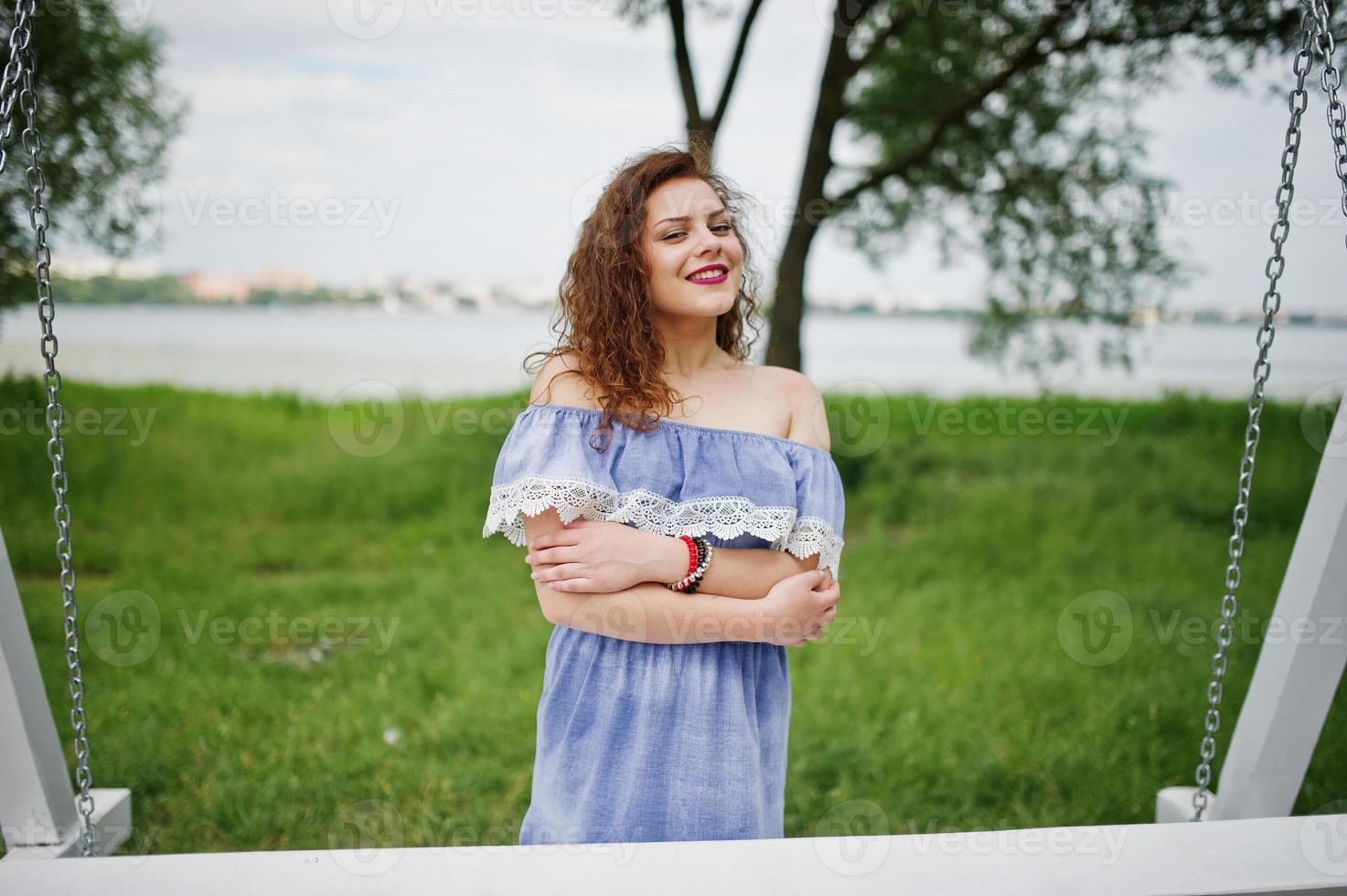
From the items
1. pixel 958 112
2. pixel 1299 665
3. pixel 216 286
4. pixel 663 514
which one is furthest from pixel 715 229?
pixel 216 286

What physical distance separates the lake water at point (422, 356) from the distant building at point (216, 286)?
17.9 inches

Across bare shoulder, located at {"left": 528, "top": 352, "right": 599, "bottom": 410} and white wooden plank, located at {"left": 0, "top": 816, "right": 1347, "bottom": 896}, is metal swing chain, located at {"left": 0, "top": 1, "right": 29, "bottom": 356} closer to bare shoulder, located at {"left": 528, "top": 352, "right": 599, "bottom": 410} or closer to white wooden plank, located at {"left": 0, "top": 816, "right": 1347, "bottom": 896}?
bare shoulder, located at {"left": 528, "top": 352, "right": 599, "bottom": 410}

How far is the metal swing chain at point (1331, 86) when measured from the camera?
1821 millimetres

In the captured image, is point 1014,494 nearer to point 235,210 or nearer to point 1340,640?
point 1340,640

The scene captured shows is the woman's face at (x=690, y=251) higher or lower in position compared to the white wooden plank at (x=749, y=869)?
higher

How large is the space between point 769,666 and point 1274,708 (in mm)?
1481

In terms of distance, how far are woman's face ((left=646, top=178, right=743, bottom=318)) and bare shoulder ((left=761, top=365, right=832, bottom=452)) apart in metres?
0.25

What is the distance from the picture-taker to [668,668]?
5.99 feet

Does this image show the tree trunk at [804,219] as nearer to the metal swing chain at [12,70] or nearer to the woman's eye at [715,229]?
the woman's eye at [715,229]

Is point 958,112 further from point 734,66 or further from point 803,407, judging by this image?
point 803,407

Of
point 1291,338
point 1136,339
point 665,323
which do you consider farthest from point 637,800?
point 1291,338

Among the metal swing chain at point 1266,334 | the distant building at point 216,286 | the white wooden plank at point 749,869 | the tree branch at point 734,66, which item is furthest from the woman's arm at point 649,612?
the distant building at point 216,286

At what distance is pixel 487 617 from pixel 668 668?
11.1ft

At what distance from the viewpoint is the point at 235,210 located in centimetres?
452
